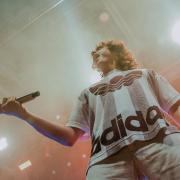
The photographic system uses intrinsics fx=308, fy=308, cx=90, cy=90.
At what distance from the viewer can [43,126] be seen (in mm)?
1331

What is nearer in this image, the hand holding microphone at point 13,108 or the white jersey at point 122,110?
the white jersey at point 122,110

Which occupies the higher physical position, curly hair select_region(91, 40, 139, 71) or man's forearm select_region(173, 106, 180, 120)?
curly hair select_region(91, 40, 139, 71)

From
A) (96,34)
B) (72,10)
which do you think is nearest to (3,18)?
(72,10)

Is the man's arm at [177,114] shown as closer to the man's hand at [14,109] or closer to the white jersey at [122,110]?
the white jersey at [122,110]

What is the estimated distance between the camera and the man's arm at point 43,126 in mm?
1333

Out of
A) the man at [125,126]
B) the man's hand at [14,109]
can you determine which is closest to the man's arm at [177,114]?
the man at [125,126]

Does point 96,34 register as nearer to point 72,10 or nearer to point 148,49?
point 72,10

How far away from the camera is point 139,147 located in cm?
111

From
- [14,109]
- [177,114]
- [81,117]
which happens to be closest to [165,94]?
[177,114]

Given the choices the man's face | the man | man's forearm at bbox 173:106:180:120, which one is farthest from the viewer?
the man's face

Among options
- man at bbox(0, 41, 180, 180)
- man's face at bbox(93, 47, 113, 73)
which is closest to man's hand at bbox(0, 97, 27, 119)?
man at bbox(0, 41, 180, 180)

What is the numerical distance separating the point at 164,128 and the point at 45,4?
10.0 feet

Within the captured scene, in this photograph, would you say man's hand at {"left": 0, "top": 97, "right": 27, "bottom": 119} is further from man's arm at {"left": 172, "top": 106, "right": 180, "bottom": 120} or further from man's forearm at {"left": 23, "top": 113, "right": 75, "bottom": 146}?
man's arm at {"left": 172, "top": 106, "right": 180, "bottom": 120}

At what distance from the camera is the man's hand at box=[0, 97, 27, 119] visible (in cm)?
134
